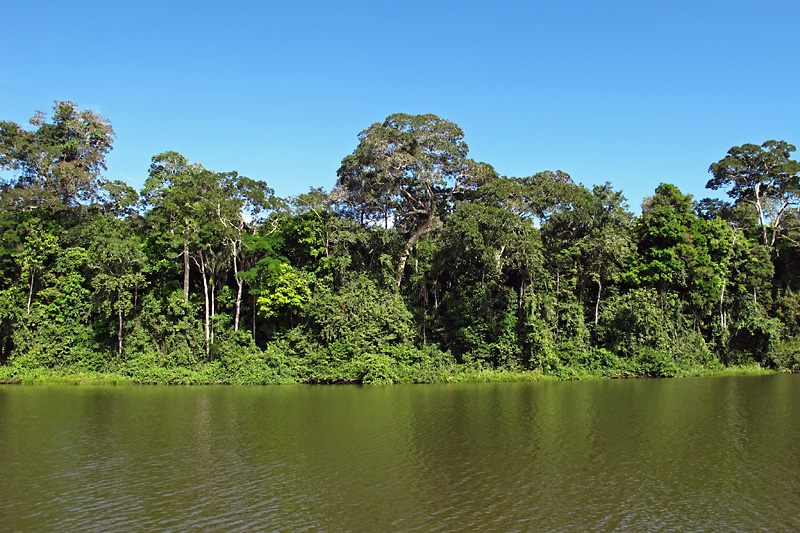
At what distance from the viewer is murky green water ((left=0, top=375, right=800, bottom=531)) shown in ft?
33.1

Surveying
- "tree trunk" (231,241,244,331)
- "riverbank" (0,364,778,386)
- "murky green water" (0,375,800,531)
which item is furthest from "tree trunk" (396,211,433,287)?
"murky green water" (0,375,800,531)

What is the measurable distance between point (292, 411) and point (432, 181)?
16.5 meters

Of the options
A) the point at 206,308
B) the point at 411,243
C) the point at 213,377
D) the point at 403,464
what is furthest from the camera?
the point at 411,243

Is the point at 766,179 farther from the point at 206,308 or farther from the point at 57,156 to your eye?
the point at 57,156

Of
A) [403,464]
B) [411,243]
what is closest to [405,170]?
[411,243]

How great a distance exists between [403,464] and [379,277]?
2033cm

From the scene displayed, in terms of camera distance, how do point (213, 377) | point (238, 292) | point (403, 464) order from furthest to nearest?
1. point (238, 292)
2. point (213, 377)
3. point (403, 464)

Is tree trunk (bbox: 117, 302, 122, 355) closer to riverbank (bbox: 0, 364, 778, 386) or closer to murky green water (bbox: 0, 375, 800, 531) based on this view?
riverbank (bbox: 0, 364, 778, 386)

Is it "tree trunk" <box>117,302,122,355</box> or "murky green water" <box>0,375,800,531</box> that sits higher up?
"tree trunk" <box>117,302,122,355</box>

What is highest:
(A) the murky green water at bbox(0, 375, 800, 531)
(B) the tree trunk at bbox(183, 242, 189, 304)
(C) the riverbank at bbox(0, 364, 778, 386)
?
(B) the tree trunk at bbox(183, 242, 189, 304)

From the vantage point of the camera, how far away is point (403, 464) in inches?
526

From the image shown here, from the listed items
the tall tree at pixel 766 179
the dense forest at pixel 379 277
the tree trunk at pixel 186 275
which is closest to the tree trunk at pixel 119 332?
the dense forest at pixel 379 277

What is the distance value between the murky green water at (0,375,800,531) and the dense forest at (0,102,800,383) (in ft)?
25.7

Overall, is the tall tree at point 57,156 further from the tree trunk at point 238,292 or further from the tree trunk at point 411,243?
the tree trunk at point 411,243
